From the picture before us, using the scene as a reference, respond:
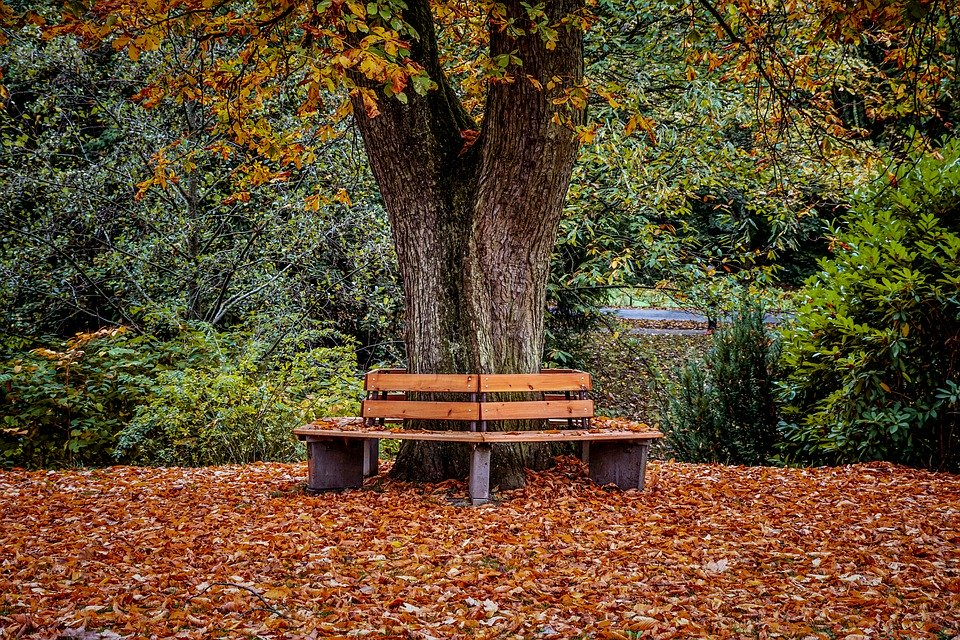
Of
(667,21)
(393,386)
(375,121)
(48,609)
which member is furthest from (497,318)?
(667,21)

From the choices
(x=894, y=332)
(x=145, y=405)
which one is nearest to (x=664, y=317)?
(x=894, y=332)

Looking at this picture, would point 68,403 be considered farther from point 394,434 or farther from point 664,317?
point 664,317

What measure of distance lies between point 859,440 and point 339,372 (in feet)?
19.5

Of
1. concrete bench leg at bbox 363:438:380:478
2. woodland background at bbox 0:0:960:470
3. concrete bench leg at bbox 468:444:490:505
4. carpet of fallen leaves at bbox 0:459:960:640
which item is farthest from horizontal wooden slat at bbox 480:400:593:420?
woodland background at bbox 0:0:960:470

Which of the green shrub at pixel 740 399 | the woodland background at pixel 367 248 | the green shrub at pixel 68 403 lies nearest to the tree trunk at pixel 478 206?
the woodland background at pixel 367 248

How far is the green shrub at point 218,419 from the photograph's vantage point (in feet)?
27.4

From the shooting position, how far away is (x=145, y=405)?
347 inches

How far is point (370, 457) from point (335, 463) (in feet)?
1.39

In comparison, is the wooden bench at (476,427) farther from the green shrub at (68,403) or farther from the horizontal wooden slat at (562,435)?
the green shrub at (68,403)

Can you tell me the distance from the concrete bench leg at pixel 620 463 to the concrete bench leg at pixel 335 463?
176cm

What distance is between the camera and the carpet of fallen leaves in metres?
3.74

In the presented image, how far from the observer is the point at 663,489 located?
6.38m

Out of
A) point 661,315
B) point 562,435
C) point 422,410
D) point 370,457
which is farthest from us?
point 661,315

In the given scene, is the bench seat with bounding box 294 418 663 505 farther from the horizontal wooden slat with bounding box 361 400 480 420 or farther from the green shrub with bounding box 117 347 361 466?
the green shrub with bounding box 117 347 361 466
